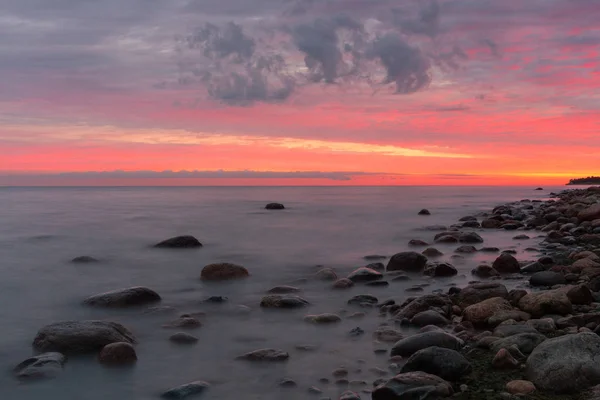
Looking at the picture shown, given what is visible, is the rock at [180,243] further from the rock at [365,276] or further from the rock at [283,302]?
the rock at [283,302]

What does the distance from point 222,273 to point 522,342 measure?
344 inches

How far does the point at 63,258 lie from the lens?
18797 mm

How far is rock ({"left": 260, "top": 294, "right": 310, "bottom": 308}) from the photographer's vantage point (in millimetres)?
10633

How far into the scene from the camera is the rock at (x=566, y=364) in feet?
19.0

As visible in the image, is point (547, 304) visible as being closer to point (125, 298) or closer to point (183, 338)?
point (183, 338)

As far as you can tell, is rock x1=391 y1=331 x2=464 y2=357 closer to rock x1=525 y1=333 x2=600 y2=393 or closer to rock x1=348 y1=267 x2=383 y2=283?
rock x1=525 y1=333 x2=600 y2=393

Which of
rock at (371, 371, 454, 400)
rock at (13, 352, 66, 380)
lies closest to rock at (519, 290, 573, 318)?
rock at (371, 371, 454, 400)

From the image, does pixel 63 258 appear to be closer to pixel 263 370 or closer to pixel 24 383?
pixel 24 383

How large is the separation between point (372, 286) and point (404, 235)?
45.4 feet

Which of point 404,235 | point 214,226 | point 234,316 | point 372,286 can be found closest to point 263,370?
point 234,316

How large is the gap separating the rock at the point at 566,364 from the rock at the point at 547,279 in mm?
5327

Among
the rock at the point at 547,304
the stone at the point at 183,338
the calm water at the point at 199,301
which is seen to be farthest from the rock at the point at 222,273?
the rock at the point at 547,304

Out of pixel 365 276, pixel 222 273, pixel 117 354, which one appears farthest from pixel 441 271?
pixel 117 354

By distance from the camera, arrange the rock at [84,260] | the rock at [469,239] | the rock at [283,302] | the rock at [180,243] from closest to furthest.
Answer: the rock at [283,302] → the rock at [84,260] → the rock at [469,239] → the rock at [180,243]
